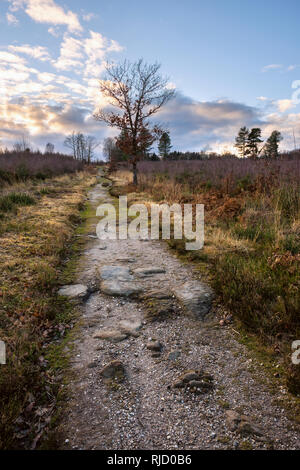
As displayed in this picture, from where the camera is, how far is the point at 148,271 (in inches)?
184

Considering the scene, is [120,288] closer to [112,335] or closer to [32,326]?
A: [112,335]

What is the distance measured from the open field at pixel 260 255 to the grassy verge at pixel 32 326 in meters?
2.03

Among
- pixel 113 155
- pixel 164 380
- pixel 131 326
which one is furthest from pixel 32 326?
pixel 113 155

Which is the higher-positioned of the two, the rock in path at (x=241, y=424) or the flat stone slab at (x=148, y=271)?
the flat stone slab at (x=148, y=271)

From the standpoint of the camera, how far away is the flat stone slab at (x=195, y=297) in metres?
3.38

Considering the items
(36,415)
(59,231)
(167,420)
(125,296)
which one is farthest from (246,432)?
(59,231)

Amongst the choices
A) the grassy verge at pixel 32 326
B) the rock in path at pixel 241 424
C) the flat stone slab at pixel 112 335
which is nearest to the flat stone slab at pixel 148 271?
the grassy verge at pixel 32 326

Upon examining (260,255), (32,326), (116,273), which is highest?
(260,255)

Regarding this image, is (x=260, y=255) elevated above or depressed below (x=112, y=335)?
above

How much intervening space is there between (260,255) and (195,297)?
1443 mm

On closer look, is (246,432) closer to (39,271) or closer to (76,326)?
(76,326)

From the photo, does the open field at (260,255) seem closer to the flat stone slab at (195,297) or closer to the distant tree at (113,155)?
the flat stone slab at (195,297)

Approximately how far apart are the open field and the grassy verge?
2.03 metres

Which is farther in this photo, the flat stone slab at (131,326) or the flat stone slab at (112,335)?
the flat stone slab at (131,326)
